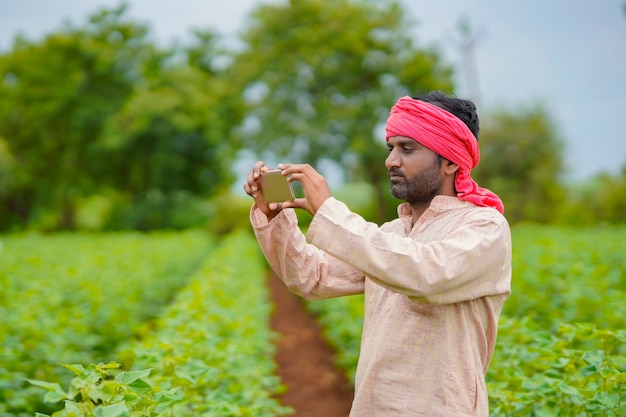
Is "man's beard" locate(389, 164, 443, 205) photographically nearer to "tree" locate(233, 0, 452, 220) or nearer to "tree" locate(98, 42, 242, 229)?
"tree" locate(233, 0, 452, 220)

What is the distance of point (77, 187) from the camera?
117ft

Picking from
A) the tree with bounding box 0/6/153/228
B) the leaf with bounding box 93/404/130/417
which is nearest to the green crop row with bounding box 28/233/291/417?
the leaf with bounding box 93/404/130/417

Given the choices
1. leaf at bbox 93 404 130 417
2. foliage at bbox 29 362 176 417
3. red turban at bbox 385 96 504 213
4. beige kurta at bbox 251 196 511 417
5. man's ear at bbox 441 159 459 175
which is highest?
red turban at bbox 385 96 504 213

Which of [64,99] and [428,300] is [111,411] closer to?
[428,300]

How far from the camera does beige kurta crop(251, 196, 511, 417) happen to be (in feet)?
5.46

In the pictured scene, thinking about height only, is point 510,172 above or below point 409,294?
above

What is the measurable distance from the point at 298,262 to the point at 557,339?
1402 millimetres

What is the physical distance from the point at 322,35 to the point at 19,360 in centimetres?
2443

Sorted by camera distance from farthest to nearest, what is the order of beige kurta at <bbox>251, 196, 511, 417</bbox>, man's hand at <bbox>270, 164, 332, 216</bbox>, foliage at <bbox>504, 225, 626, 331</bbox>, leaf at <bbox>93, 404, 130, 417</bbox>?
1. foliage at <bbox>504, 225, 626, 331</bbox>
2. man's hand at <bbox>270, 164, 332, 216</bbox>
3. beige kurta at <bbox>251, 196, 511, 417</bbox>
4. leaf at <bbox>93, 404, 130, 417</bbox>

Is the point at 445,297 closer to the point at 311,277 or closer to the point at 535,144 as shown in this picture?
the point at 311,277

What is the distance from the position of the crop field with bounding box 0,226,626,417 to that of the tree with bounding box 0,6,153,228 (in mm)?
25277

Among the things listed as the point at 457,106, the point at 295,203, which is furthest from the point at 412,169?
the point at 295,203

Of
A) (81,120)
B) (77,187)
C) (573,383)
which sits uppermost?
(81,120)

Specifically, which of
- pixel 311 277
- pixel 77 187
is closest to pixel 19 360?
pixel 311 277
